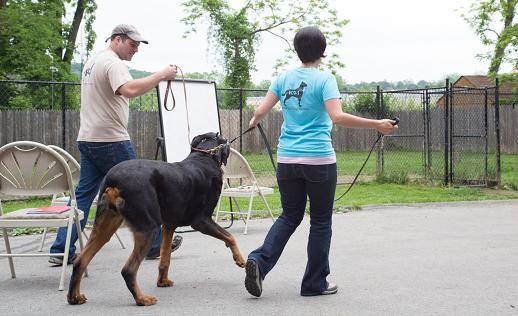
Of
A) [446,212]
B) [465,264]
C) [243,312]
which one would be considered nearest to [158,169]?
[243,312]

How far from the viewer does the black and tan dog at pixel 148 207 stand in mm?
4855

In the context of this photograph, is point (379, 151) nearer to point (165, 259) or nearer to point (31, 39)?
point (165, 259)

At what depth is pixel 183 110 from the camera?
30.8 ft

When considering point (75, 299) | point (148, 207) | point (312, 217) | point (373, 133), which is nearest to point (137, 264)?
point (148, 207)

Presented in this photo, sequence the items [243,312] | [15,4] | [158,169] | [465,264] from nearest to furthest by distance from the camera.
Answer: [243,312] < [158,169] < [465,264] < [15,4]

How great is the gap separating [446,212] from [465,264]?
4319mm

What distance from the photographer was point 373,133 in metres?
23.7

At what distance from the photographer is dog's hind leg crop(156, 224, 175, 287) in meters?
5.58

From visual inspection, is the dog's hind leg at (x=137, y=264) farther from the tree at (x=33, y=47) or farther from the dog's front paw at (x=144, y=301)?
the tree at (x=33, y=47)

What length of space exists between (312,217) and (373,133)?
18882 mm

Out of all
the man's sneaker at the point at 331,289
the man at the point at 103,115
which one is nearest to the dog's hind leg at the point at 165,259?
the man at the point at 103,115

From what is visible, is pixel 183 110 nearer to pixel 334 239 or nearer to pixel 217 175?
pixel 334 239

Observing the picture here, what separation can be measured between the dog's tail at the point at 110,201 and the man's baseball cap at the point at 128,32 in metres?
1.74

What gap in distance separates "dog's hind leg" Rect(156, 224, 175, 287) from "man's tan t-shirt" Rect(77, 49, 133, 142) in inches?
43.1
